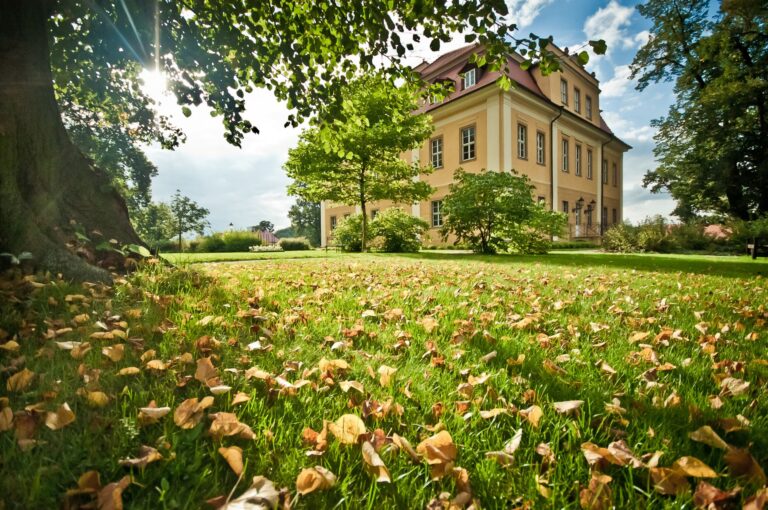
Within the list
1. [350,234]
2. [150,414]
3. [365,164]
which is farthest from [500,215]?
[150,414]

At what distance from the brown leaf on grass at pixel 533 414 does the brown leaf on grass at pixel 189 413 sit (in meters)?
1.06

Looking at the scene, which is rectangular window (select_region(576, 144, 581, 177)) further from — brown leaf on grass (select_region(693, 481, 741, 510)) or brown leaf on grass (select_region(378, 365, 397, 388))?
brown leaf on grass (select_region(693, 481, 741, 510))

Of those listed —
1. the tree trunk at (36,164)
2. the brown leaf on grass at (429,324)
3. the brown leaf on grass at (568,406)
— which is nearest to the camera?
the brown leaf on grass at (568,406)

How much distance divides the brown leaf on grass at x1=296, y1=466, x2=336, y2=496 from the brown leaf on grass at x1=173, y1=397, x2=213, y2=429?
0.42 m

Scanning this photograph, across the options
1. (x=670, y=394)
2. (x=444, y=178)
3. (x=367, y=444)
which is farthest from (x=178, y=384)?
(x=444, y=178)

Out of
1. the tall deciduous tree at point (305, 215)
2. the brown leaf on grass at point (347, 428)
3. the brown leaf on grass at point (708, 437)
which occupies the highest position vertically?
the tall deciduous tree at point (305, 215)

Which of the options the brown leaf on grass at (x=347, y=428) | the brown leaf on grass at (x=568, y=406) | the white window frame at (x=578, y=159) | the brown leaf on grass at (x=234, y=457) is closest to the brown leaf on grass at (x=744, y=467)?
the brown leaf on grass at (x=568, y=406)

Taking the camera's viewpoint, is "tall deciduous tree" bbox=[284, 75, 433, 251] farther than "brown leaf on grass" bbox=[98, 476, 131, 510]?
Yes

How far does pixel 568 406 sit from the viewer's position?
4.17 feet

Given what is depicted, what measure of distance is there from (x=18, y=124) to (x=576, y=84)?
1058 inches

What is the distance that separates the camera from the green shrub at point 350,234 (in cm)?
1462

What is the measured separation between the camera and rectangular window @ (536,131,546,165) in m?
20.2

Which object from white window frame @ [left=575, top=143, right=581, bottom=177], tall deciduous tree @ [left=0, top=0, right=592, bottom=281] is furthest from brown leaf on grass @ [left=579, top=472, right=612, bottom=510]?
white window frame @ [left=575, top=143, right=581, bottom=177]

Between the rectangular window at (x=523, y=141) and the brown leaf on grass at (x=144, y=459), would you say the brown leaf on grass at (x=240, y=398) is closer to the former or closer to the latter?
the brown leaf on grass at (x=144, y=459)
